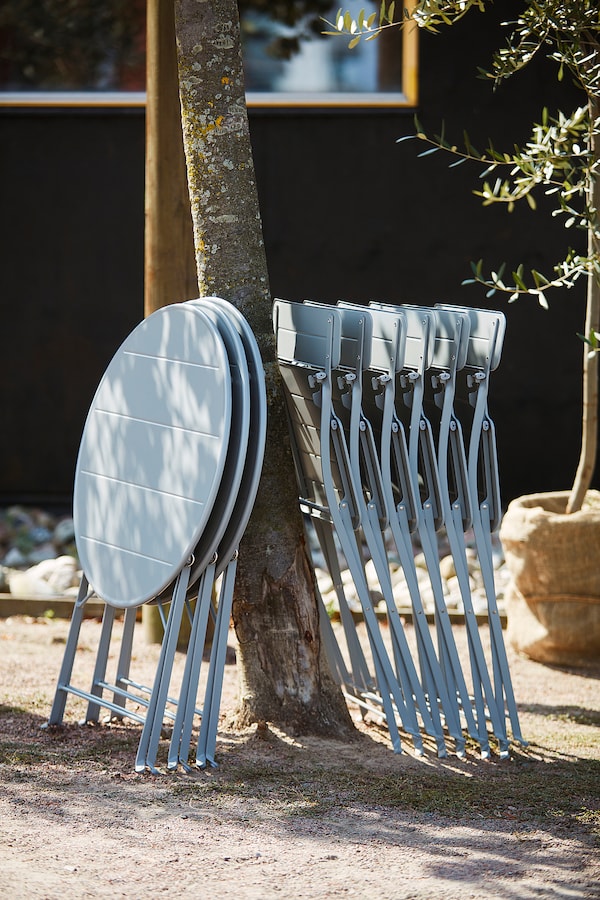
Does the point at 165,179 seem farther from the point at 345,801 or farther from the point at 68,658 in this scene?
the point at 345,801

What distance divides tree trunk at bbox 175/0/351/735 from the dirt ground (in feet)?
0.51

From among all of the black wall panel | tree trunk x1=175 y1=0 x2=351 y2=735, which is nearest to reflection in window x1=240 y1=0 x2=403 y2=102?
the black wall panel

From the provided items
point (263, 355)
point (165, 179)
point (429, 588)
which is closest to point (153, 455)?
point (263, 355)

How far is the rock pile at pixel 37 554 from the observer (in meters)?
5.89

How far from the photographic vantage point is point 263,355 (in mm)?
3580

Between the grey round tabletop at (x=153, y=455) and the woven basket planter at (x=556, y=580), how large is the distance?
6.28 ft

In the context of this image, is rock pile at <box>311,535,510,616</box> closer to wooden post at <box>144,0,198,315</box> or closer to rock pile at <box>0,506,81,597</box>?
rock pile at <box>0,506,81,597</box>

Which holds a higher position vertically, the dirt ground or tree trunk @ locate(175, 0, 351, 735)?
tree trunk @ locate(175, 0, 351, 735)

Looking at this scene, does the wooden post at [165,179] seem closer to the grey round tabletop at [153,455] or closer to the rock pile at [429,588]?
the grey round tabletop at [153,455]

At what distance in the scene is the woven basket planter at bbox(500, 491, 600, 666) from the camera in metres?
4.67

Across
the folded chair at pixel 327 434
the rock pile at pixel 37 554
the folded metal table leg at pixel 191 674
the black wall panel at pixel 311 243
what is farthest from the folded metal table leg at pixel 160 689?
the black wall panel at pixel 311 243

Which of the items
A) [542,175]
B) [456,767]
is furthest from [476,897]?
[542,175]

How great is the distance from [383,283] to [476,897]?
5330mm

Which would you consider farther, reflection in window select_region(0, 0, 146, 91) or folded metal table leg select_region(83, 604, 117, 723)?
reflection in window select_region(0, 0, 146, 91)
